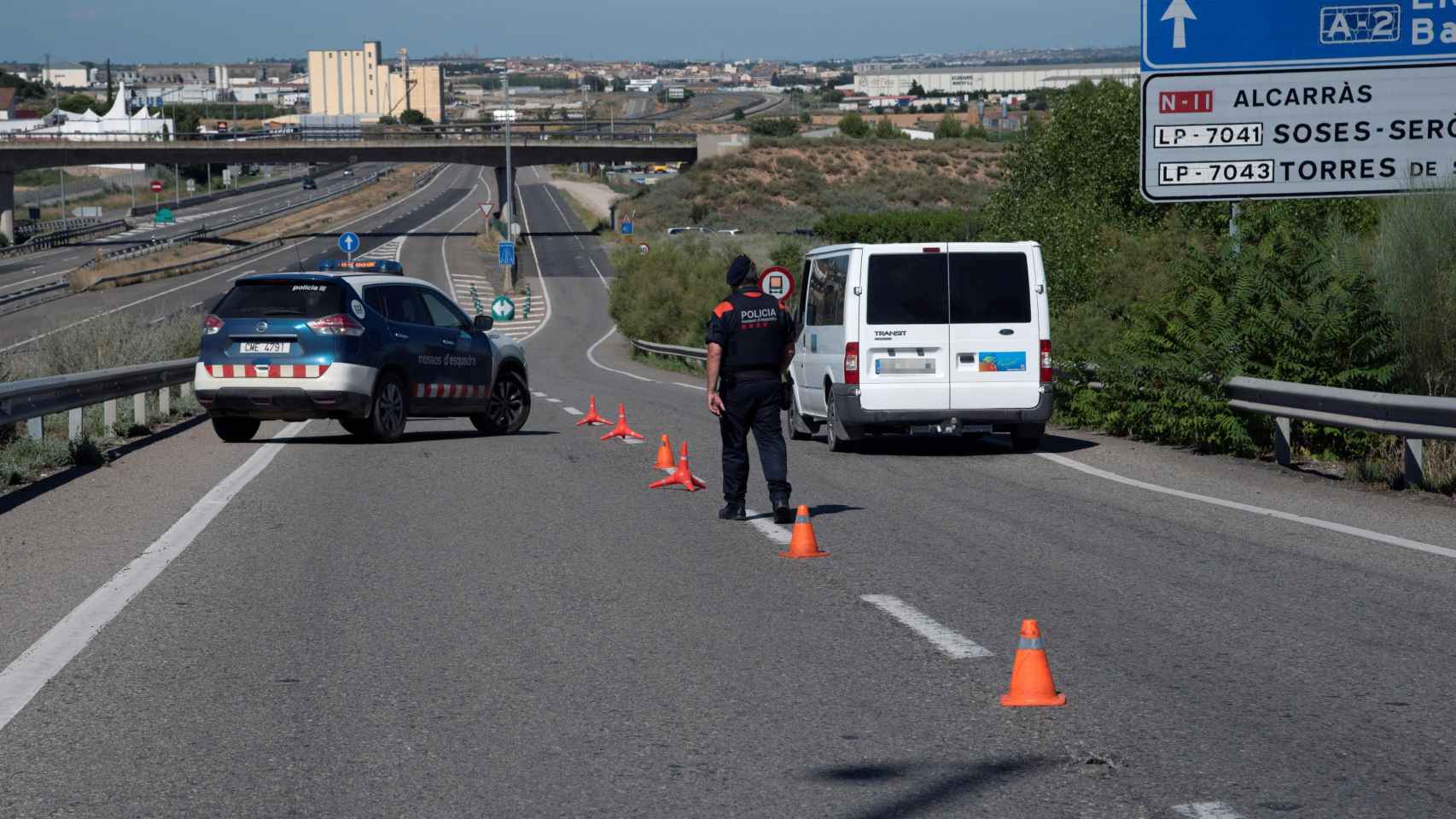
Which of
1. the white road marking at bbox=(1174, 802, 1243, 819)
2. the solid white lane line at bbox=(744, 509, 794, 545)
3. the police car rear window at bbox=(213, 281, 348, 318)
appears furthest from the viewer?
the police car rear window at bbox=(213, 281, 348, 318)

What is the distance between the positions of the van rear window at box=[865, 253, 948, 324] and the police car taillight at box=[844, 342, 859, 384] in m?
0.29

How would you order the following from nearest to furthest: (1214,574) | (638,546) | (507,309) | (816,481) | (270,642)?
(270,642) < (1214,574) < (638,546) < (816,481) < (507,309)

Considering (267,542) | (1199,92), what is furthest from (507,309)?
(267,542)

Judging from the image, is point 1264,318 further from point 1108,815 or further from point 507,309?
point 507,309

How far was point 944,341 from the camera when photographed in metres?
17.1

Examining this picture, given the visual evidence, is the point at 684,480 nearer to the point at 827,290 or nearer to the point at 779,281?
the point at 827,290

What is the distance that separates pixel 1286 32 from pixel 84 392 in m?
14.4

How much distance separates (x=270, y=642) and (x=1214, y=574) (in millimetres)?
4993

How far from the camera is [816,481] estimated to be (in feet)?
48.9

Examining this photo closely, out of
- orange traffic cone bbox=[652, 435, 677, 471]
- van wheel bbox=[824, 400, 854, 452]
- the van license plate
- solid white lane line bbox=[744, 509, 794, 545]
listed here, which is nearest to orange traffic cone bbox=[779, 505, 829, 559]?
solid white lane line bbox=[744, 509, 794, 545]

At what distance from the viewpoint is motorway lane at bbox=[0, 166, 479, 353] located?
53.0 m

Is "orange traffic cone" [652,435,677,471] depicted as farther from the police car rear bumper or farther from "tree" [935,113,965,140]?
"tree" [935,113,965,140]

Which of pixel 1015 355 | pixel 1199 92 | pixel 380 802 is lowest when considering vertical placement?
pixel 380 802

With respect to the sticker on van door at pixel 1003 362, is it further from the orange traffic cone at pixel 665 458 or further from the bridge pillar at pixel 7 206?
the bridge pillar at pixel 7 206
